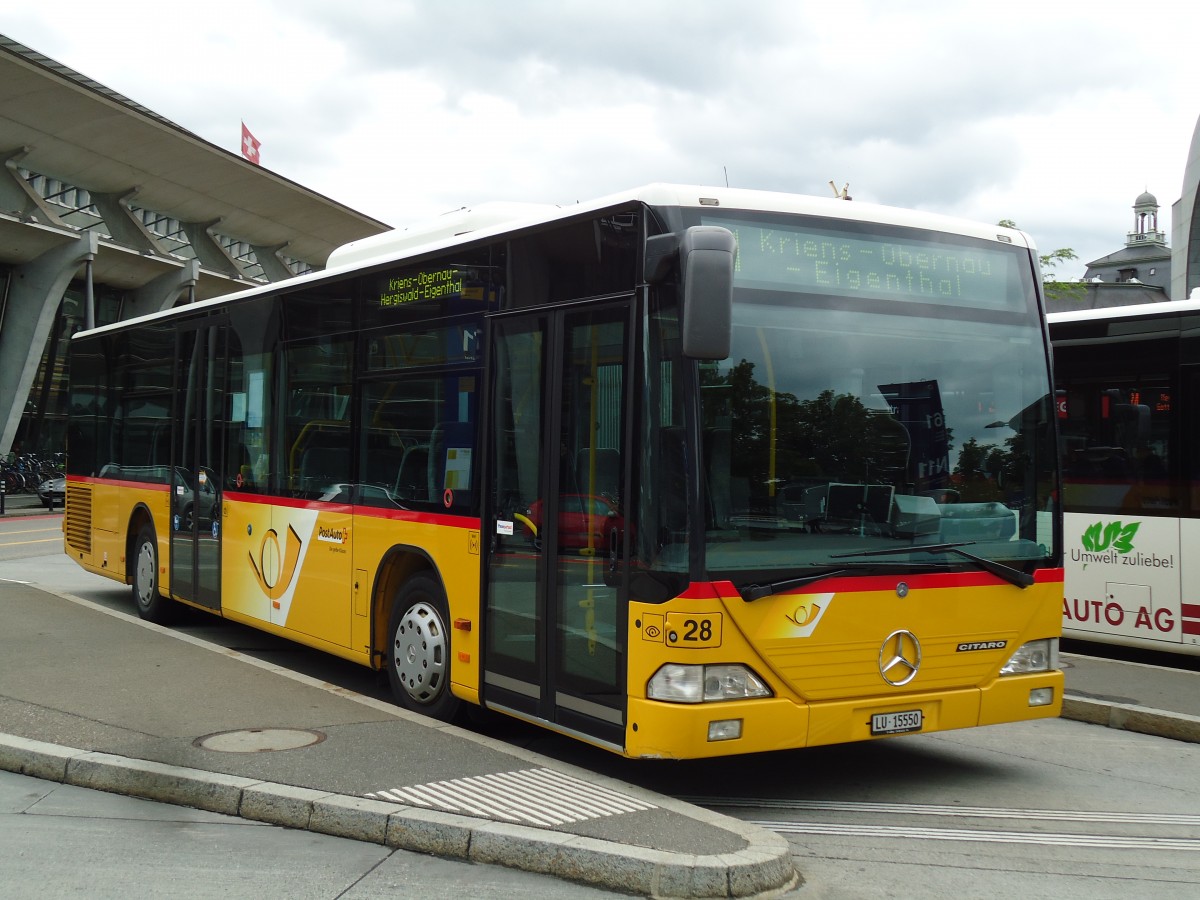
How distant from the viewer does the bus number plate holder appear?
20.6 feet

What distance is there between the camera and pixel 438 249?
802 centimetres

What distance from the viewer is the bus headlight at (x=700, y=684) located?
582cm

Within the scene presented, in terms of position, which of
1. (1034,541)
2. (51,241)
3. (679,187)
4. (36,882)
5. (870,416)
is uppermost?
(51,241)

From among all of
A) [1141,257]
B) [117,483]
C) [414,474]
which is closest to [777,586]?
[414,474]

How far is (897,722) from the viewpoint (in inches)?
249

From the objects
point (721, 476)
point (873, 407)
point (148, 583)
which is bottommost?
point (148, 583)

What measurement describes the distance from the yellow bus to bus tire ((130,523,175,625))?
17.3 ft

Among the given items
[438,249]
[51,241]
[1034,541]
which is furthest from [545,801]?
[51,241]

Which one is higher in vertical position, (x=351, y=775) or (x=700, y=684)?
(x=700, y=684)

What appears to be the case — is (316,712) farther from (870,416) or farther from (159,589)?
(159,589)

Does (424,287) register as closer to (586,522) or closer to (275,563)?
(586,522)

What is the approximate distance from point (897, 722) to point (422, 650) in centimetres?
310

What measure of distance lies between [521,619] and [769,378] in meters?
1.95

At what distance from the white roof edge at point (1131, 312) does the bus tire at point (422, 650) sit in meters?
5.90
